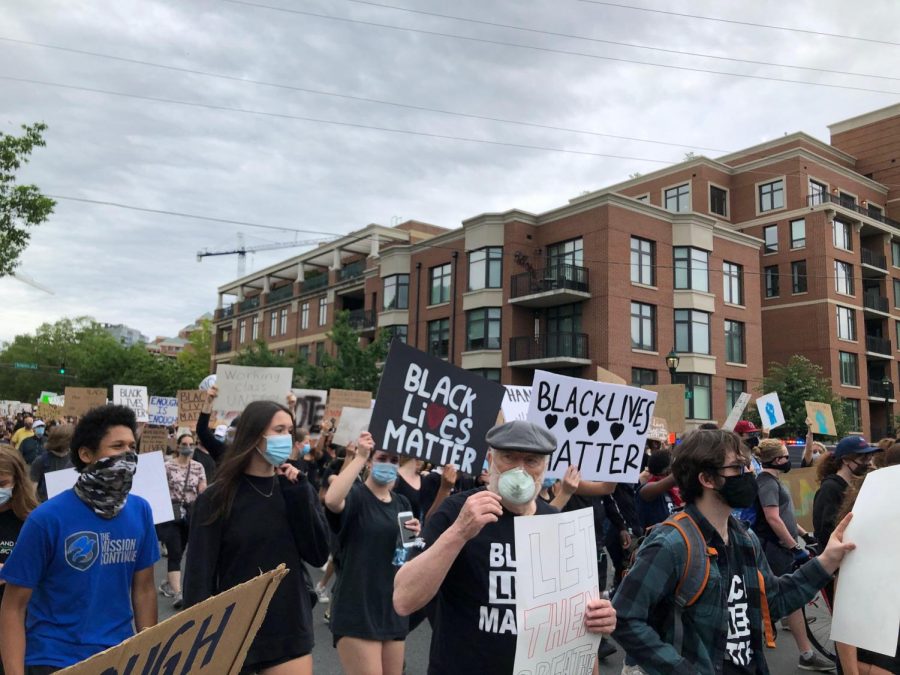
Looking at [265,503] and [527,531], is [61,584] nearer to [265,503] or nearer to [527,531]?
[265,503]

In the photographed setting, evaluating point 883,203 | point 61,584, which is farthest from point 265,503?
point 883,203

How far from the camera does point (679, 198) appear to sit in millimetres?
42812

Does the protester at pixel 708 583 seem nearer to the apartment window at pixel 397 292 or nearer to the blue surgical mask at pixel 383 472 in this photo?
the blue surgical mask at pixel 383 472

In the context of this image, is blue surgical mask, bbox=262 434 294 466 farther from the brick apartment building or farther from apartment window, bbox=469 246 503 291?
apartment window, bbox=469 246 503 291

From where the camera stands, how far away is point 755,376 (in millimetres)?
37406

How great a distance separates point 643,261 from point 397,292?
15.1 metres

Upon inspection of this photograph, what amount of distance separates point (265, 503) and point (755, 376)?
123 ft

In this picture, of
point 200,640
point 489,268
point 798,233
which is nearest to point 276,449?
point 200,640

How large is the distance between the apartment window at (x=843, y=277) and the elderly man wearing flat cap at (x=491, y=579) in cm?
4383

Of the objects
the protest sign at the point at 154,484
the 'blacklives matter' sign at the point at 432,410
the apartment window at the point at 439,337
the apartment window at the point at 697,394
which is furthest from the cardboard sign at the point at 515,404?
the apartment window at the point at 439,337

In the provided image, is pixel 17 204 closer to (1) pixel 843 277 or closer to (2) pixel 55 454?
(2) pixel 55 454

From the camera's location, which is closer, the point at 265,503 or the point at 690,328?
the point at 265,503

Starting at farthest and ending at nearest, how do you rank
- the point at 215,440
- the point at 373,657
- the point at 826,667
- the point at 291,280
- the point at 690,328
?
the point at 291,280 < the point at 690,328 < the point at 826,667 < the point at 215,440 < the point at 373,657

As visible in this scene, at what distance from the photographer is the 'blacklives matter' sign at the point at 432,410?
4289mm
